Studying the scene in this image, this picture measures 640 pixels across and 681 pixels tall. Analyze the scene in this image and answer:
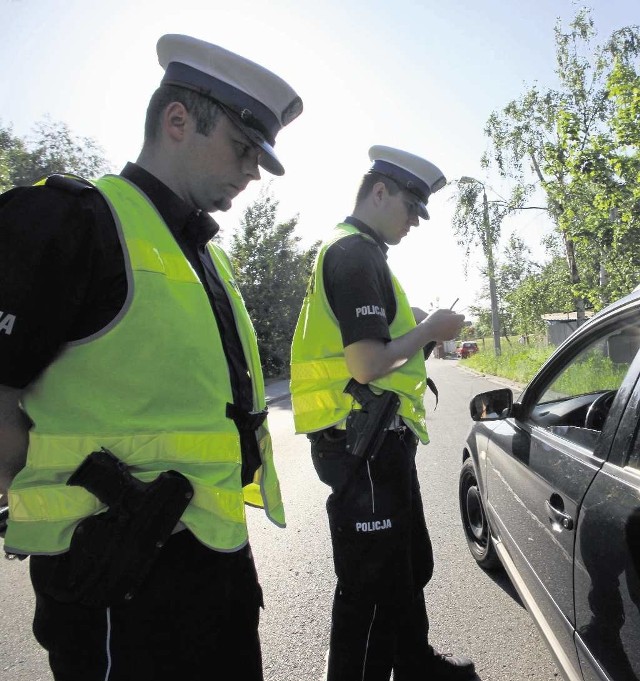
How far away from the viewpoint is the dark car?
133 centimetres

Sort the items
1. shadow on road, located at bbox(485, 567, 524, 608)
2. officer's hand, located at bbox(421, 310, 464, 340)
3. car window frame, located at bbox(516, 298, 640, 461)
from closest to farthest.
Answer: car window frame, located at bbox(516, 298, 640, 461) < officer's hand, located at bbox(421, 310, 464, 340) < shadow on road, located at bbox(485, 567, 524, 608)

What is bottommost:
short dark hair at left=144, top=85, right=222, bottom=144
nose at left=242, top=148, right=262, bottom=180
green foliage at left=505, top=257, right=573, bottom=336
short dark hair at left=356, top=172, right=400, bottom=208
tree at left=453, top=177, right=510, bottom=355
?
nose at left=242, top=148, right=262, bottom=180

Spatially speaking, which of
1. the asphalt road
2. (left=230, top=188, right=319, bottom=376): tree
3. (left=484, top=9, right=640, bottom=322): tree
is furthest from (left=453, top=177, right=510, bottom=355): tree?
the asphalt road

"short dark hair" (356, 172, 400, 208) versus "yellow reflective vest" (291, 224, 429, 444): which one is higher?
"short dark hair" (356, 172, 400, 208)

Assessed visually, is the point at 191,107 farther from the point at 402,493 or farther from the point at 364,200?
the point at 402,493

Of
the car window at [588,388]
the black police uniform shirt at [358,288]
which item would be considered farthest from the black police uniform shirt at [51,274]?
the car window at [588,388]

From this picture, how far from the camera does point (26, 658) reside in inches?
96.3

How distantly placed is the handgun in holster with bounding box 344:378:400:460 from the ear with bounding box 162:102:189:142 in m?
1.02

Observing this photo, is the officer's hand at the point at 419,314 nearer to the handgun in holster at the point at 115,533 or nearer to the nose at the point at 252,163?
the nose at the point at 252,163

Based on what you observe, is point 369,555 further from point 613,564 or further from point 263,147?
point 263,147

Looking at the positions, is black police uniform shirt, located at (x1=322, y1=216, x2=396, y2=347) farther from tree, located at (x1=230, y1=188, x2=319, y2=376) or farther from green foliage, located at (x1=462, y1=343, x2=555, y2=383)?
tree, located at (x1=230, y1=188, x2=319, y2=376)

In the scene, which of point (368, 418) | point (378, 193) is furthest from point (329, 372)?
point (378, 193)

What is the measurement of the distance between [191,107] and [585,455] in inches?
63.0

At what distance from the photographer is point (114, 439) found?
1006 mm
